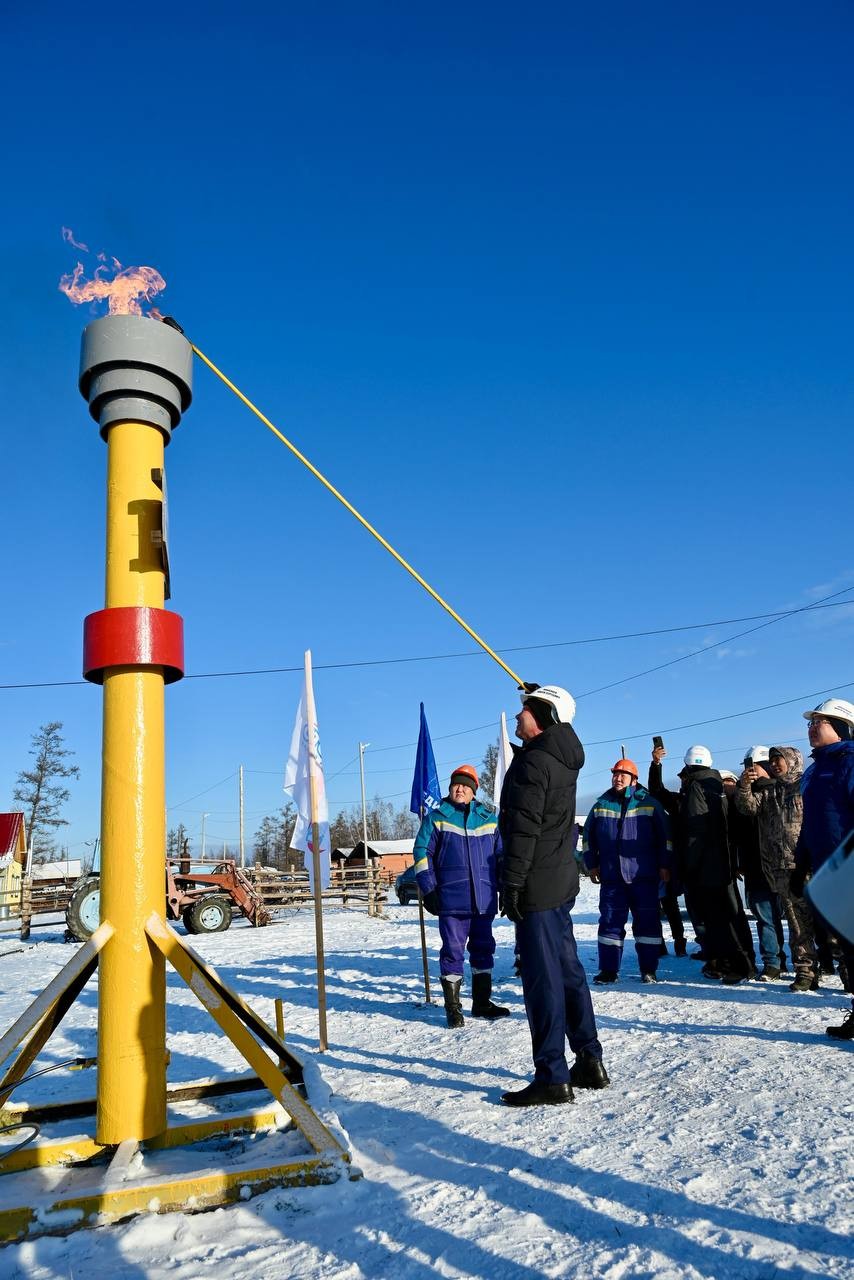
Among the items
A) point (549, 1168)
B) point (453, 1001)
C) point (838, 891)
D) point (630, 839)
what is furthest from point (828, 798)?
point (838, 891)

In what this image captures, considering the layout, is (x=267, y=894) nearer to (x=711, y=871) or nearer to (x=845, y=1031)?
(x=711, y=871)

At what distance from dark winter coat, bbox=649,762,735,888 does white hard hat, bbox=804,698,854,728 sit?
218cm

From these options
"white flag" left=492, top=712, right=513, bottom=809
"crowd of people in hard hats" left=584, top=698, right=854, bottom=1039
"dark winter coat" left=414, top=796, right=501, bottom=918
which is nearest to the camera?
"dark winter coat" left=414, top=796, right=501, bottom=918

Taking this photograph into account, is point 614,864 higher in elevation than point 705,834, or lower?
lower

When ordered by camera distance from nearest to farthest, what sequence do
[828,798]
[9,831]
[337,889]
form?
[828,798], [337,889], [9,831]

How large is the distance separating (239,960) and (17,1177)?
7.83 m

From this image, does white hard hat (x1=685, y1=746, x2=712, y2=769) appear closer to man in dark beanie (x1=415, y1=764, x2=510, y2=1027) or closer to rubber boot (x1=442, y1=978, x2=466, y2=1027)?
man in dark beanie (x1=415, y1=764, x2=510, y2=1027)

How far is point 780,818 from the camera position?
6.68 metres

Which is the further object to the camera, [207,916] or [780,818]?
[207,916]

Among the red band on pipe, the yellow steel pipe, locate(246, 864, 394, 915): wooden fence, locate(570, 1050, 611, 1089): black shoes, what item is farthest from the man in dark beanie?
locate(246, 864, 394, 915): wooden fence

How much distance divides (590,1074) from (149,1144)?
Result: 215 cm

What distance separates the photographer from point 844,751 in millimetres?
5066

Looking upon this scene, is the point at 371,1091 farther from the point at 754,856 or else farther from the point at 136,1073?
the point at 754,856

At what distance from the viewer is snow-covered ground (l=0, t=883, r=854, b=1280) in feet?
7.89
